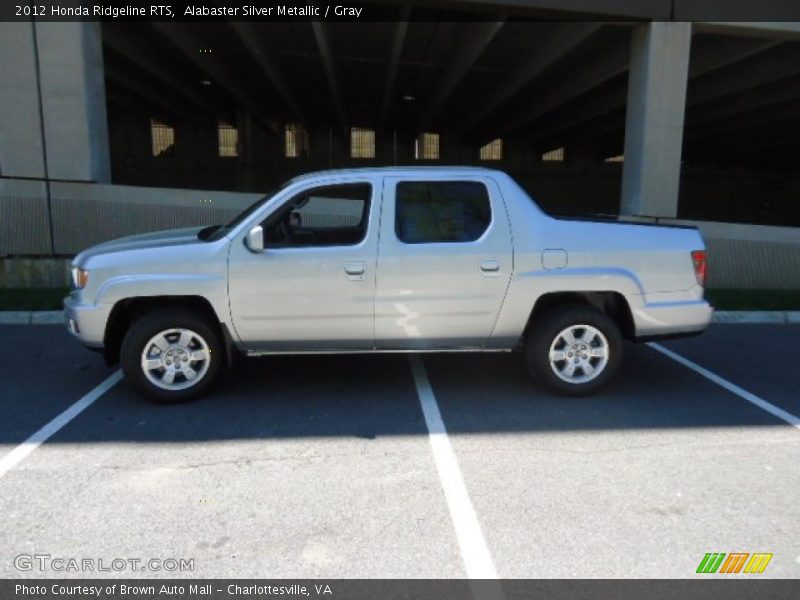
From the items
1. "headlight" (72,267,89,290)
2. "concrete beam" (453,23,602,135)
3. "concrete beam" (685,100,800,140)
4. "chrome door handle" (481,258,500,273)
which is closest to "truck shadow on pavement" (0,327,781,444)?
"headlight" (72,267,89,290)

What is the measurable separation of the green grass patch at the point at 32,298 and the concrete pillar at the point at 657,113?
10.0 metres

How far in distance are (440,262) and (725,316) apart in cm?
543

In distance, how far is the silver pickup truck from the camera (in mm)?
4836

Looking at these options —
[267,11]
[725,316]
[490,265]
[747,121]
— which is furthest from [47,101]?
[747,121]

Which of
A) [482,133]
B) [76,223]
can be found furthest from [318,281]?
[482,133]

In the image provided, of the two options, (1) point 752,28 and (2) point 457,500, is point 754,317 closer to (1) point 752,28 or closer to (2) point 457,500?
(1) point 752,28

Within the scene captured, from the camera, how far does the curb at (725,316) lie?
7887 millimetres

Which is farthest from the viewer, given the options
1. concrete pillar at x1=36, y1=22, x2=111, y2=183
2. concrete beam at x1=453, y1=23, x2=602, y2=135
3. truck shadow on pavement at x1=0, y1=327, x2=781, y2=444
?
concrete beam at x1=453, y1=23, x2=602, y2=135

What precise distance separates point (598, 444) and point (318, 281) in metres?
2.49

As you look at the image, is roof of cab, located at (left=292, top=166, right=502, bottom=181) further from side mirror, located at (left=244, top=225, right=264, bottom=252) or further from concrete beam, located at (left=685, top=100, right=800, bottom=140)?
concrete beam, located at (left=685, top=100, right=800, bottom=140)

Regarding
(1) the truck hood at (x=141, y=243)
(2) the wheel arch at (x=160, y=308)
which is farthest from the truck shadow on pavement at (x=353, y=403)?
(1) the truck hood at (x=141, y=243)

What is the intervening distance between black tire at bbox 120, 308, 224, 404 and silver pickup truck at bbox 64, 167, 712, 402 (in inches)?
0.5

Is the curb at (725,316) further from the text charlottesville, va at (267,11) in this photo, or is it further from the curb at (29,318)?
the text charlottesville, va at (267,11)

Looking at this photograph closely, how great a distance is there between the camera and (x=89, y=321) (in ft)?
15.8
